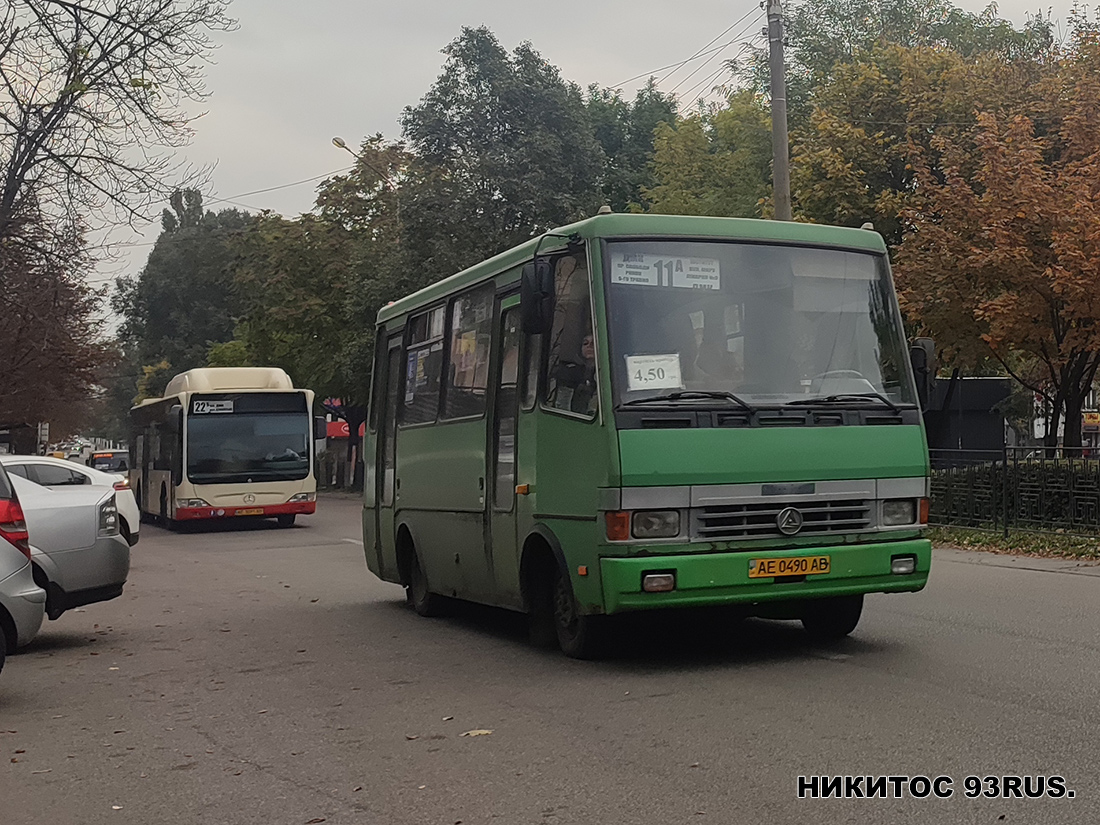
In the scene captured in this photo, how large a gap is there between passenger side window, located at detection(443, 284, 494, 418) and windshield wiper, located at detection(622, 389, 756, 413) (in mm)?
2307

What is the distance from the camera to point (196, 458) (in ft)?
103

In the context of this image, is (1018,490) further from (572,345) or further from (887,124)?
(887,124)

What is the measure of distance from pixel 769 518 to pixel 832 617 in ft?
5.19

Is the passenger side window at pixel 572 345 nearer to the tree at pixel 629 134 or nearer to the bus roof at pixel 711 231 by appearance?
the bus roof at pixel 711 231

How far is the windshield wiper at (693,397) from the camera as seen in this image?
30.8ft

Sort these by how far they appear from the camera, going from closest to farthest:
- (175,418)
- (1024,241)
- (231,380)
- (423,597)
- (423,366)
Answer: (423,366) → (423,597) → (1024,241) → (175,418) → (231,380)

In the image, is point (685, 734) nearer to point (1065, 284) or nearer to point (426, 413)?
point (426, 413)

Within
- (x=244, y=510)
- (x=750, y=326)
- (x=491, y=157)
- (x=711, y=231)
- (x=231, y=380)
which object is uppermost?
(x=491, y=157)

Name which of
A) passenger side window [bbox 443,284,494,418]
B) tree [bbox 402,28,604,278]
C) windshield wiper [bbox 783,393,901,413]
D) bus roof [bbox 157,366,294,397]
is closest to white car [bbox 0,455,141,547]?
passenger side window [bbox 443,284,494,418]

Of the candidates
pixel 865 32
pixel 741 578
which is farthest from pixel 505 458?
pixel 865 32

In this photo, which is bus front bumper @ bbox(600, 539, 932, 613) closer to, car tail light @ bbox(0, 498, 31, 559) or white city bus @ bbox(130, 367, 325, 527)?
car tail light @ bbox(0, 498, 31, 559)

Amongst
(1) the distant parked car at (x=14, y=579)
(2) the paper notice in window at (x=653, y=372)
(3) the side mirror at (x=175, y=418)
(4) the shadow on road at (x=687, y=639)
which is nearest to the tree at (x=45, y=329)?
(3) the side mirror at (x=175, y=418)

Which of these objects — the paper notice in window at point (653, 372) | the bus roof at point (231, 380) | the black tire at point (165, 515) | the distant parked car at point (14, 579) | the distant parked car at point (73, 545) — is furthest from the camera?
the black tire at point (165, 515)

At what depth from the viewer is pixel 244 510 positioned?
31500mm
